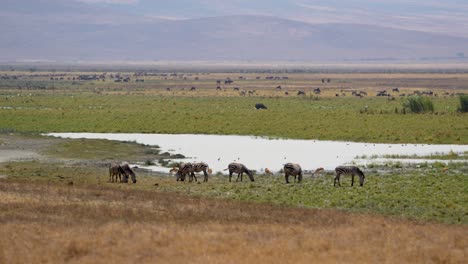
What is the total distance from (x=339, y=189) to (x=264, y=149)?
47.5 ft

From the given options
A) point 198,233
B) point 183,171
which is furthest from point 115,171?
point 198,233

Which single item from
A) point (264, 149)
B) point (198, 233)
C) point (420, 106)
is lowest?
point (264, 149)

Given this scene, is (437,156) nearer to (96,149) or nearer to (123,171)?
(123,171)

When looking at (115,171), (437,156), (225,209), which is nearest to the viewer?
(225,209)

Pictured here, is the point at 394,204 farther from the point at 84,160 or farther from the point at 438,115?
the point at 438,115

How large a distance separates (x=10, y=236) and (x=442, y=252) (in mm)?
9053

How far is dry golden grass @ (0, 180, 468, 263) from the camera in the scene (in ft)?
59.9

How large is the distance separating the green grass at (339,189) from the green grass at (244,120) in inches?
608

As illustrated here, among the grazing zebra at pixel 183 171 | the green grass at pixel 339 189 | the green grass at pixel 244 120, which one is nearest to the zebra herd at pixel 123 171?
the green grass at pixel 339 189

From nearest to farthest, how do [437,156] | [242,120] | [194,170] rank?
[194,170] → [437,156] → [242,120]

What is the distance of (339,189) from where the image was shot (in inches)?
1190

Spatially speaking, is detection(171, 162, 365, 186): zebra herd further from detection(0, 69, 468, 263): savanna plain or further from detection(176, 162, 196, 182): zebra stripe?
detection(0, 69, 468, 263): savanna plain

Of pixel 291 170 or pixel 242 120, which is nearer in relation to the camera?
pixel 291 170

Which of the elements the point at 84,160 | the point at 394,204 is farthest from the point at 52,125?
the point at 394,204
